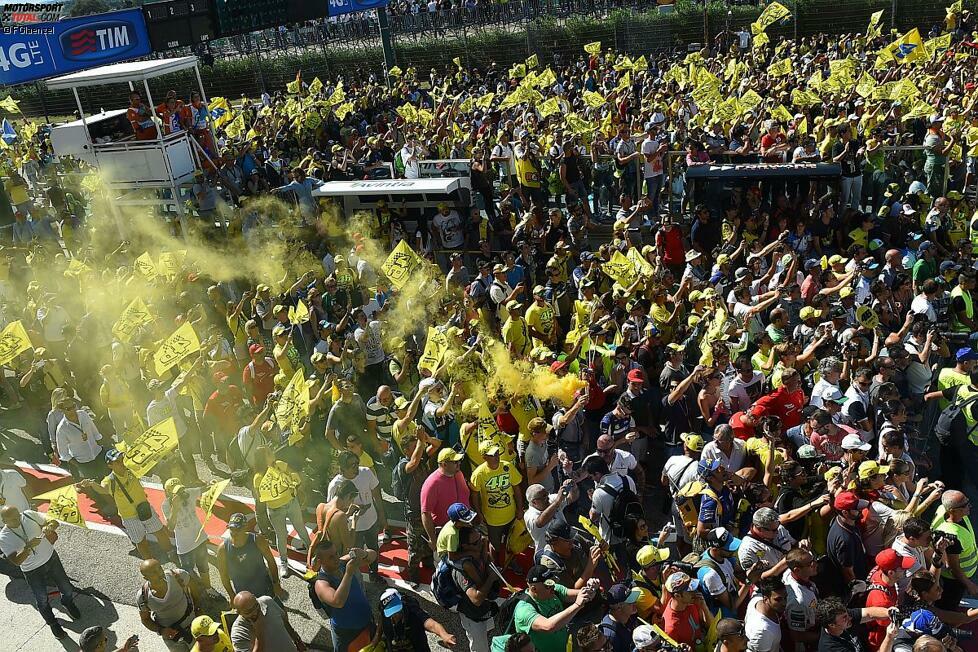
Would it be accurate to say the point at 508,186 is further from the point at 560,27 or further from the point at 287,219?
the point at 560,27

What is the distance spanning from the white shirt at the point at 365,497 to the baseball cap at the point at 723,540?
9.10ft

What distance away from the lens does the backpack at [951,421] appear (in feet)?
21.6

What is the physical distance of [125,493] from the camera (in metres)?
7.09

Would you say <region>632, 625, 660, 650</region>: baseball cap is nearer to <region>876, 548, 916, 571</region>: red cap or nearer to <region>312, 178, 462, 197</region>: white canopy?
<region>876, 548, 916, 571</region>: red cap

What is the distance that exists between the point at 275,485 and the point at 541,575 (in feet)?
8.95

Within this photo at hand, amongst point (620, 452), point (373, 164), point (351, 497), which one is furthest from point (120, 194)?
point (620, 452)

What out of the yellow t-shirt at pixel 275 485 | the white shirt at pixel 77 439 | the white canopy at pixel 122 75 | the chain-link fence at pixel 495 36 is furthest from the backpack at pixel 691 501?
the chain-link fence at pixel 495 36

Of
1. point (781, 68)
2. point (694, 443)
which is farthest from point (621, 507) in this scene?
point (781, 68)

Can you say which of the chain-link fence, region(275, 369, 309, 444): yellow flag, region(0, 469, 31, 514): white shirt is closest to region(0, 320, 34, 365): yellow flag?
region(0, 469, 31, 514): white shirt

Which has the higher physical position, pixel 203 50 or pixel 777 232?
pixel 203 50

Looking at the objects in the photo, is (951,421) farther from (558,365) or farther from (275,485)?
(275,485)

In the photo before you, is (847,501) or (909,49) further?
(909,49)

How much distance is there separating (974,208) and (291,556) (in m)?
10.1

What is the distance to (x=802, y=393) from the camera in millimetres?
7188
